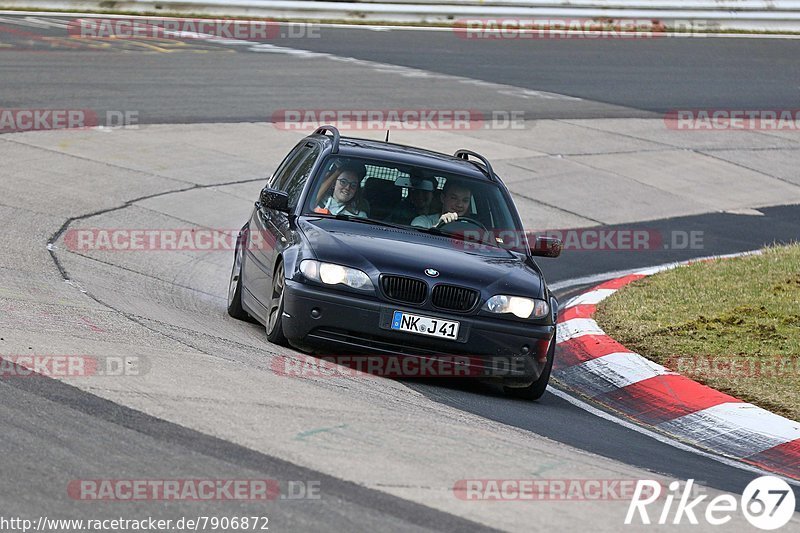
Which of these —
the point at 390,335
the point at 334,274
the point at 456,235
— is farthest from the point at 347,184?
the point at 390,335

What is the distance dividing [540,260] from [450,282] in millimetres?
6478

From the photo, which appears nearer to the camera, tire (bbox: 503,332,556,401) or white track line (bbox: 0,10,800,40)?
tire (bbox: 503,332,556,401)

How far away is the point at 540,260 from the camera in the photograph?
572 inches

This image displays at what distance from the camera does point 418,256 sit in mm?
8398

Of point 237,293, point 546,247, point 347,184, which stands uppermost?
point 347,184

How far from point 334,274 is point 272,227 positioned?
4.38 ft

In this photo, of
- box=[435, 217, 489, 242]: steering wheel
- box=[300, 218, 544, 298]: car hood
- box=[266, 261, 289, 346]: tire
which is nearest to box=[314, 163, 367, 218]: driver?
box=[300, 218, 544, 298]: car hood

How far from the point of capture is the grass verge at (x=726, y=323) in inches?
352

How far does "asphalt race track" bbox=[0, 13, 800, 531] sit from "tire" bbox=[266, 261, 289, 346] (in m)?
0.19

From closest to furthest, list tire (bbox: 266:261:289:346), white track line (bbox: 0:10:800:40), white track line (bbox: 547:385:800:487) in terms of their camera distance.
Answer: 1. white track line (bbox: 547:385:800:487)
2. tire (bbox: 266:261:289:346)
3. white track line (bbox: 0:10:800:40)

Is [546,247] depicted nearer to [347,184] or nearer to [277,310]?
[347,184]

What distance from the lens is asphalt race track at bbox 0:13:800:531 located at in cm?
544

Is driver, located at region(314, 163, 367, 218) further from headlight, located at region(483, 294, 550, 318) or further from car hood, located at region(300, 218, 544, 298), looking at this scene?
headlight, located at region(483, 294, 550, 318)

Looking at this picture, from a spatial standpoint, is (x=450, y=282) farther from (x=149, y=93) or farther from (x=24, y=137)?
(x=149, y=93)
